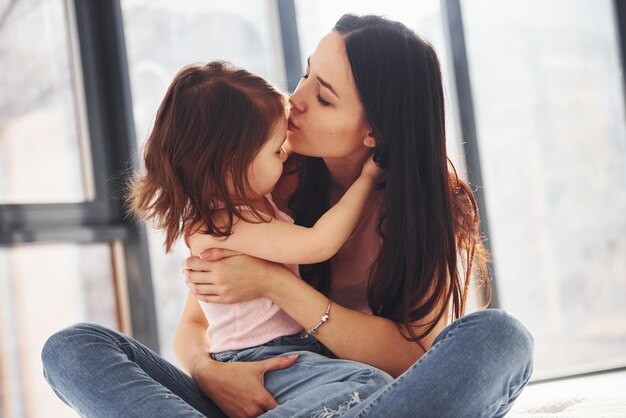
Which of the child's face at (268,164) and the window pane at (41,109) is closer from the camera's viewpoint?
the child's face at (268,164)

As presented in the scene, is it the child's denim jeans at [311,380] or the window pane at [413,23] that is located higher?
the window pane at [413,23]

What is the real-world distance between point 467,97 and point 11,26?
153cm

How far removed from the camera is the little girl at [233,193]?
1.39m

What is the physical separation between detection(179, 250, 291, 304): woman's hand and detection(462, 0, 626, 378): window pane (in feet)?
Answer: 5.23

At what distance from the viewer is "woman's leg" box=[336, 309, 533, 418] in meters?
1.14

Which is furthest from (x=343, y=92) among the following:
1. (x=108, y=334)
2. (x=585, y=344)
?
(x=585, y=344)

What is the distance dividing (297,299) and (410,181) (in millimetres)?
315

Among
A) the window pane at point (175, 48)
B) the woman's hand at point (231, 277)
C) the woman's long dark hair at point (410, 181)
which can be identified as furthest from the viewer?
the window pane at point (175, 48)

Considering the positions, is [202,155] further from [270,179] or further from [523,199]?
[523,199]

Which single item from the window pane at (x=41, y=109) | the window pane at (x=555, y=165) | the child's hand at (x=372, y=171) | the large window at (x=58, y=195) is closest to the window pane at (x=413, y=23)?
the window pane at (x=555, y=165)

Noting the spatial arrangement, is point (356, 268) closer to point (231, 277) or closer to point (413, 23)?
point (231, 277)

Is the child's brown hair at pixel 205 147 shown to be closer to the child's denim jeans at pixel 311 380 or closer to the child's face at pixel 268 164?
the child's face at pixel 268 164

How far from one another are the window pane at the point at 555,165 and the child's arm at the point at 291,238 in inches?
60.0

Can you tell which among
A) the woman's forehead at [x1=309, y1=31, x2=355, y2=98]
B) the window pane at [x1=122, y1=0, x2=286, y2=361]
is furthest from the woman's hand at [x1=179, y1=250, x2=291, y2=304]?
the window pane at [x1=122, y1=0, x2=286, y2=361]
